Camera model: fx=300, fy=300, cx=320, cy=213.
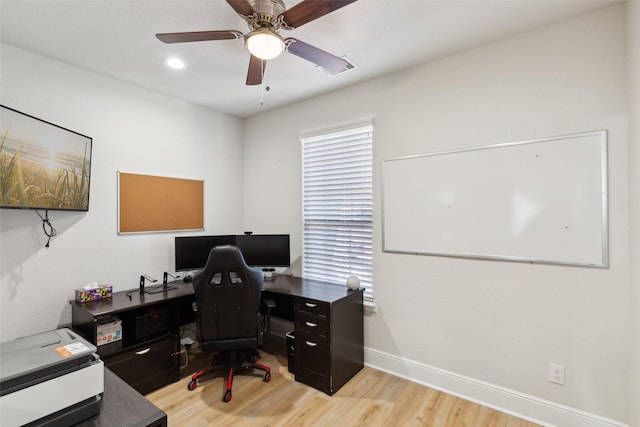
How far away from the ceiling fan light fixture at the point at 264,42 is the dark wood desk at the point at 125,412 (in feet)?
5.55

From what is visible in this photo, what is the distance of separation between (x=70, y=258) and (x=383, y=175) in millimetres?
2772

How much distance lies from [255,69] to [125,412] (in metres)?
1.92

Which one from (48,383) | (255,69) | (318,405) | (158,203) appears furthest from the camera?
(158,203)

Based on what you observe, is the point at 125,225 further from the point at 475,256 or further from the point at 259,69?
the point at 475,256

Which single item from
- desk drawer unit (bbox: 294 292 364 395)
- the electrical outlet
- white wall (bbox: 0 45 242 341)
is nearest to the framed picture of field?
white wall (bbox: 0 45 242 341)

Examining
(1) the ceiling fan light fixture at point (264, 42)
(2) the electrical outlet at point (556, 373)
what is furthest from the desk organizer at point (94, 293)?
(2) the electrical outlet at point (556, 373)

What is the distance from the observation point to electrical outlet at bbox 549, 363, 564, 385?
6.59 ft

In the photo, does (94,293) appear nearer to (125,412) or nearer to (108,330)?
(108,330)

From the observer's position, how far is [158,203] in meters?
3.10

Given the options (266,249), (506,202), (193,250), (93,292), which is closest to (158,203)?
(193,250)

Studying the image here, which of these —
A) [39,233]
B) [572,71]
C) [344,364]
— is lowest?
[344,364]

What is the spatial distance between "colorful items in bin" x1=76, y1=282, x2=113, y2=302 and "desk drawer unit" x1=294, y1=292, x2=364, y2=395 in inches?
63.6

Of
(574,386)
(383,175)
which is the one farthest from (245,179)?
(574,386)

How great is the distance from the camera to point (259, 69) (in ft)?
6.64
